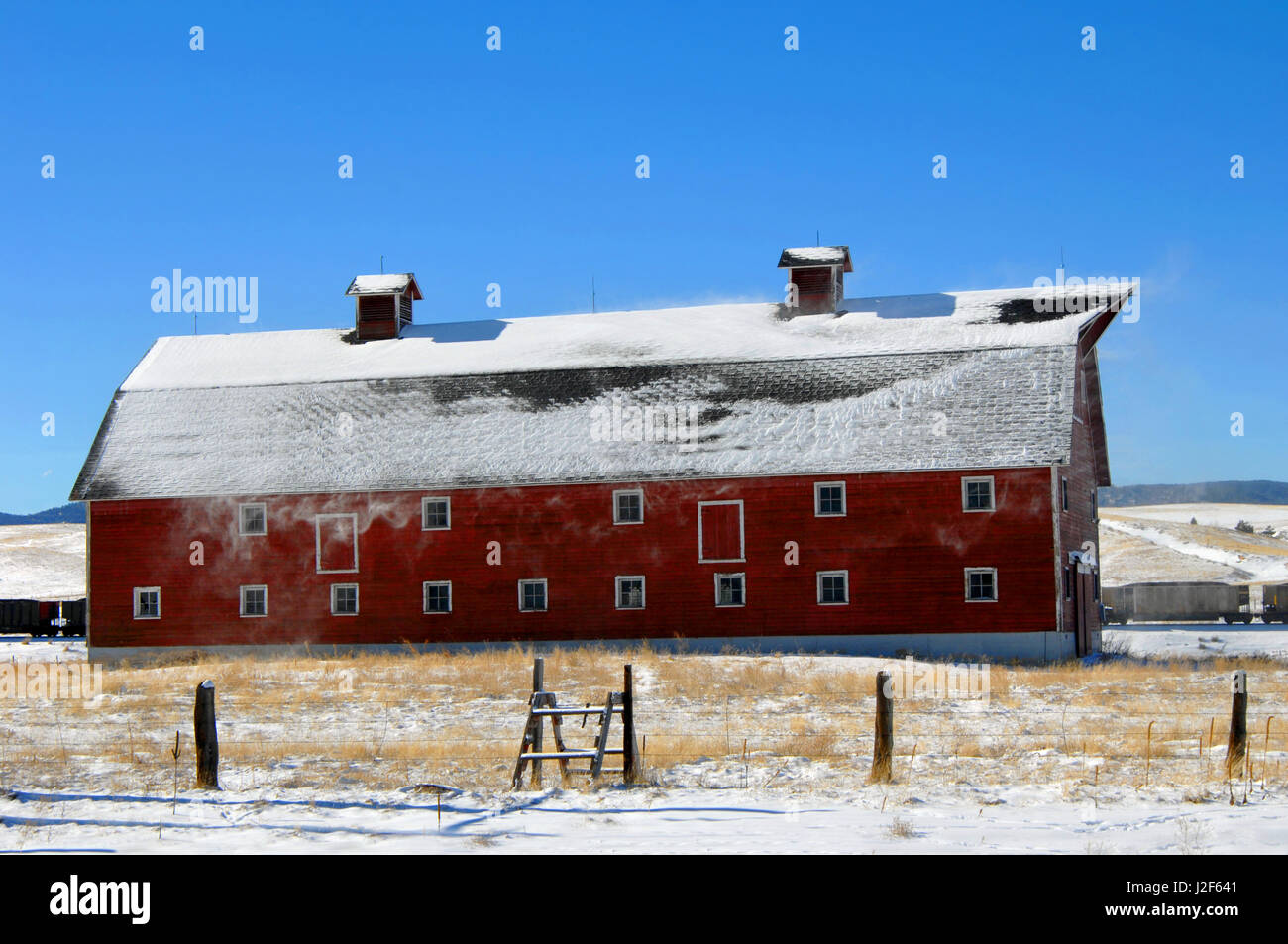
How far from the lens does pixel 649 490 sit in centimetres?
3606

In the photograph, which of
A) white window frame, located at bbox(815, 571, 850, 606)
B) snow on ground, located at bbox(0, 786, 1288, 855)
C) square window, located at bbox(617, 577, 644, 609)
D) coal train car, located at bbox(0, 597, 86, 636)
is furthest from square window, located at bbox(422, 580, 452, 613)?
coal train car, located at bbox(0, 597, 86, 636)

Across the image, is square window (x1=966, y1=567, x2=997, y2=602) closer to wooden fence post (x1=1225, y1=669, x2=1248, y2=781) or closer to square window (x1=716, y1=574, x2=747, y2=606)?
square window (x1=716, y1=574, x2=747, y2=606)

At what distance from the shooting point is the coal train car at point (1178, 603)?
62.1 meters

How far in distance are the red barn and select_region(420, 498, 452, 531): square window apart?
0.19 ft

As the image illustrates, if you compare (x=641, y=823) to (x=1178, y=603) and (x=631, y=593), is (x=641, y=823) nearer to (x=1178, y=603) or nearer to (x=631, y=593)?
(x=631, y=593)

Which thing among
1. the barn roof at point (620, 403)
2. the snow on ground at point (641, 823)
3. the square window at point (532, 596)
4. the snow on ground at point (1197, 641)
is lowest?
the snow on ground at point (1197, 641)

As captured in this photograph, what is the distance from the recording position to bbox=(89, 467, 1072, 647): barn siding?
33.9 metres

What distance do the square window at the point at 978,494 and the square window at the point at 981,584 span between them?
163 centimetres

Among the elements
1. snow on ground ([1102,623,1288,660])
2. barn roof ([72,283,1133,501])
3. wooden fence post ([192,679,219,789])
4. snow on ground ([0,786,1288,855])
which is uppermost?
barn roof ([72,283,1133,501])

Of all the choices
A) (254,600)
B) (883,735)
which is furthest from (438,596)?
(883,735)

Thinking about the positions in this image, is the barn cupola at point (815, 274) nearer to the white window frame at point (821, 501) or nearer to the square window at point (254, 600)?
the white window frame at point (821, 501)

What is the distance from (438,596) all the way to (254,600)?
18.7 ft

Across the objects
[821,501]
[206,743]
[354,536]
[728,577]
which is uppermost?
[821,501]

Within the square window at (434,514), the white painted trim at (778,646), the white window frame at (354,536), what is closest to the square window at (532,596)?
the white painted trim at (778,646)
